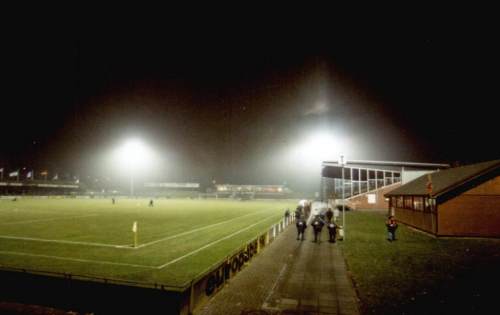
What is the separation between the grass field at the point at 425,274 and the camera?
880 cm

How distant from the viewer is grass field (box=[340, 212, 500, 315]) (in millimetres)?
8805

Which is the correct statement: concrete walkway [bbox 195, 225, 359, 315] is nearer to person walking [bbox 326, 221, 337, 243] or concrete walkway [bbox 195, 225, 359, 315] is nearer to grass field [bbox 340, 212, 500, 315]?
grass field [bbox 340, 212, 500, 315]

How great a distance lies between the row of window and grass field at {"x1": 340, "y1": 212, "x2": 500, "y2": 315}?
3.21 metres

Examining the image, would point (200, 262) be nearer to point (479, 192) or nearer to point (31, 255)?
point (31, 255)

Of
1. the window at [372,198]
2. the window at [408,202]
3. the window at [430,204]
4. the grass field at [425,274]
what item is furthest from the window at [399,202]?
the window at [372,198]

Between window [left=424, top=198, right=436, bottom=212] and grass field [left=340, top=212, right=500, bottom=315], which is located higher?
window [left=424, top=198, right=436, bottom=212]

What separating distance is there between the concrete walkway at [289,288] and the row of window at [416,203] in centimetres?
1115

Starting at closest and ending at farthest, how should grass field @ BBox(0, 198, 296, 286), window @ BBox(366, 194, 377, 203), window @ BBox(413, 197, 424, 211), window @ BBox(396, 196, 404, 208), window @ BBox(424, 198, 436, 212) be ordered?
grass field @ BBox(0, 198, 296, 286) → window @ BBox(424, 198, 436, 212) → window @ BBox(413, 197, 424, 211) → window @ BBox(396, 196, 404, 208) → window @ BBox(366, 194, 377, 203)

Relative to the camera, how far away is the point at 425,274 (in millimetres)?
11969

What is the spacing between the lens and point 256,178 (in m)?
145

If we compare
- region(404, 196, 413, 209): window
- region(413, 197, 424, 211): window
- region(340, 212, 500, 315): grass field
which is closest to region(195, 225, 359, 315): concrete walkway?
region(340, 212, 500, 315): grass field

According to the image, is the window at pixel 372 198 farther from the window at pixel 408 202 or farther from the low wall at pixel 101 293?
the low wall at pixel 101 293

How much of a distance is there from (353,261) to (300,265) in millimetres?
2551

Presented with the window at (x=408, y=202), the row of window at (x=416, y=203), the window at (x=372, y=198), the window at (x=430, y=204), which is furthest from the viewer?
the window at (x=372, y=198)
